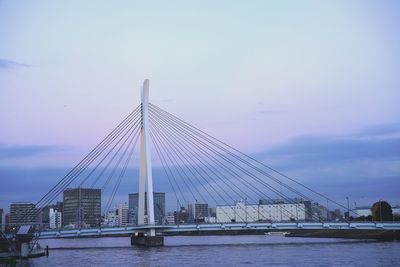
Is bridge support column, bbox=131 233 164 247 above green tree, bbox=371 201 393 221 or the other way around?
the other way around

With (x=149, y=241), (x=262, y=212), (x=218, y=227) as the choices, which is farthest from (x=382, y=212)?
(x=262, y=212)

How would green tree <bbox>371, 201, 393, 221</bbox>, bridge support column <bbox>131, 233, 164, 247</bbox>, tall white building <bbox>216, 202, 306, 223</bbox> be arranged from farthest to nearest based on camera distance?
tall white building <bbox>216, 202, 306, 223</bbox>
green tree <bbox>371, 201, 393, 221</bbox>
bridge support column <bbox>131, 233, 164, 247</bbox>

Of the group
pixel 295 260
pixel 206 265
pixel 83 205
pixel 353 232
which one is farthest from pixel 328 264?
pixel 83 205

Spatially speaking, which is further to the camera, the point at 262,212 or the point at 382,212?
the point at 262,212

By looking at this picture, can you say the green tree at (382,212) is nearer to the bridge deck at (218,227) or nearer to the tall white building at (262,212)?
the bridge deck at (218,227)

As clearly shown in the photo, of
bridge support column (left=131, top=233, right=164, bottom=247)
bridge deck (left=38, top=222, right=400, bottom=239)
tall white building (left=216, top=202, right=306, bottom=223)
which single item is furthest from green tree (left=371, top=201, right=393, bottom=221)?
tall white building (left=216, top=202, right=306, bottom=223)

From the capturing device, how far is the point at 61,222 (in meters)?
117

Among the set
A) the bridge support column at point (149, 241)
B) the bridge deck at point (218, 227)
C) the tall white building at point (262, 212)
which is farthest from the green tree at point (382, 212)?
the tall white building at point (262, 212)

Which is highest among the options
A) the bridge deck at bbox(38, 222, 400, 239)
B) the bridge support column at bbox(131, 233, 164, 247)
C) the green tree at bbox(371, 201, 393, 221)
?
the green tree at bbox(371, 201, 393, 221)

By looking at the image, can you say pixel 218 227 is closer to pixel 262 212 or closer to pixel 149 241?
pixel 149 241

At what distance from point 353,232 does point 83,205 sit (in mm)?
66198

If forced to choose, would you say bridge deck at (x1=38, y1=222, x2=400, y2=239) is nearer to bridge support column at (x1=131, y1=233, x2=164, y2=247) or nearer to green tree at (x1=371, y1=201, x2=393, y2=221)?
bridge support column at (x1=131, y1=233, x2=164, y2=247)

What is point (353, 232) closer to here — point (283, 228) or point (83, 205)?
point (283, 228)

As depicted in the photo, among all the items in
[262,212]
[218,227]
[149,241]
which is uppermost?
[262,212]
